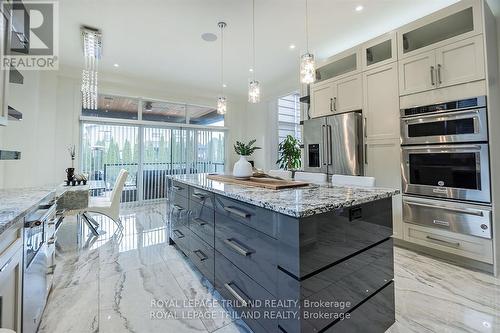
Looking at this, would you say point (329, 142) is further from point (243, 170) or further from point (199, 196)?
point (199, 196)

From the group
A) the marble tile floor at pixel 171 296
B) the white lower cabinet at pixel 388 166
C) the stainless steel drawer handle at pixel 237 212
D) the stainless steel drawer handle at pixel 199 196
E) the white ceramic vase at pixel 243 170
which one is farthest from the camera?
the white lower cabinet at pixel 388 166

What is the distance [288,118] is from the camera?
247 inches

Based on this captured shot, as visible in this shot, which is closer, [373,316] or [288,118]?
[373,316]

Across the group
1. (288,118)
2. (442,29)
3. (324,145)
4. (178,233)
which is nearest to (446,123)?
(442,29)

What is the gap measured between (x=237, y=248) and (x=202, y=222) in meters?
0.63

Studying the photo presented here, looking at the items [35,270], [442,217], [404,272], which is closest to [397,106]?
[442,217]

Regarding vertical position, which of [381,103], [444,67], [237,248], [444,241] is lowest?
[444,241]

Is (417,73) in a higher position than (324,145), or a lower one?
higher

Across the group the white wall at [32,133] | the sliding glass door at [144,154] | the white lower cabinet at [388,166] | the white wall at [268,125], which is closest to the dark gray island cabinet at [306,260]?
the white lower cabinet at [388,166]

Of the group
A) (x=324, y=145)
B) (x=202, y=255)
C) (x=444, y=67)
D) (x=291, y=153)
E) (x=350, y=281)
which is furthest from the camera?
(x=291, y=153)

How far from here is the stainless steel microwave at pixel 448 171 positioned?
2.20 meters

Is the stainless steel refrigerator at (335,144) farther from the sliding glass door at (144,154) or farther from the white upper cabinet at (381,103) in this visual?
the sliding glass door at (144,154)

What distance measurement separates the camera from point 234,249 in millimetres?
1500

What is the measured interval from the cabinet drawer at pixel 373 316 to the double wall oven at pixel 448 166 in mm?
1517
